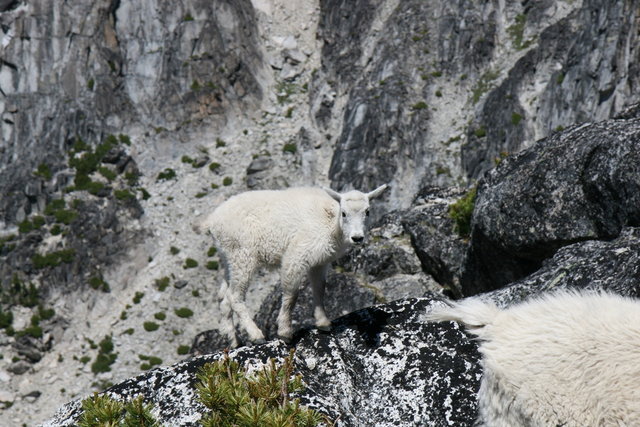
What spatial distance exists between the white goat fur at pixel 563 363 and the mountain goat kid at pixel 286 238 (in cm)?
409

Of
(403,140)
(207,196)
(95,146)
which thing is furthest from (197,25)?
(403,140)

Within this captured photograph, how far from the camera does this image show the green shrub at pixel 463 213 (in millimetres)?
17422

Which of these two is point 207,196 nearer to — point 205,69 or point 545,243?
point 205,69

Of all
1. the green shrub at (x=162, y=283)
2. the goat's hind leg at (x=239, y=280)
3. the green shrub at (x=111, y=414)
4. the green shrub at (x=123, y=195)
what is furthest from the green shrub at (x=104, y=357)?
the green shrub at (x=111, y=414)

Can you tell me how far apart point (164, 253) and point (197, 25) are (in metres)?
33.0

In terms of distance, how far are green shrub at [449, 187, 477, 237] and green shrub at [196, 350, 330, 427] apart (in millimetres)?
12037

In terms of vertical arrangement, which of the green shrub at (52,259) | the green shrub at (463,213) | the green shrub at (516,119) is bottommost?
the green shrub at (52,259)

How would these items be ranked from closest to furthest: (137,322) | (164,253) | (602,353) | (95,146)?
(602,353)
(137,322)
(164,253)
(95,146)

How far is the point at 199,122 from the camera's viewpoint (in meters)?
80.7

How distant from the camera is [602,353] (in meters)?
5.16

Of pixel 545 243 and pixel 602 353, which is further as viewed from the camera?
pixel 545 243

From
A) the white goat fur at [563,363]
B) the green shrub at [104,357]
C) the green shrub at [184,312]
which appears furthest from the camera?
the green shrub at [184,312]

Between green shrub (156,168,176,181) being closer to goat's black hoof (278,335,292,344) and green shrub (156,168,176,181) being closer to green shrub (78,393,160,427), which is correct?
goat's black hoof (278,335,292,344)

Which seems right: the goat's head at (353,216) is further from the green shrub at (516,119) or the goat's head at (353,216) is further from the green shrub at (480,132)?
the green shrub at (480,132)
